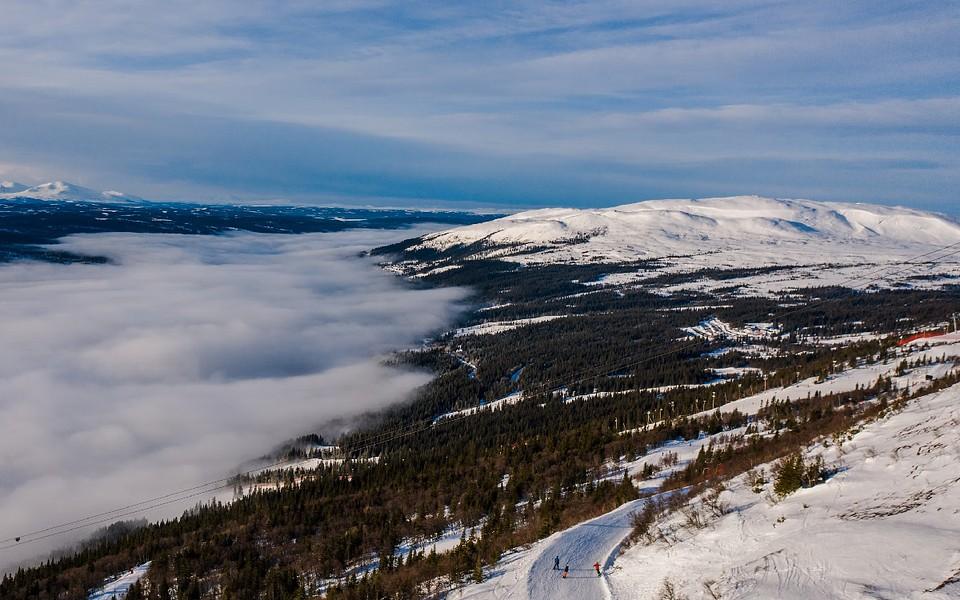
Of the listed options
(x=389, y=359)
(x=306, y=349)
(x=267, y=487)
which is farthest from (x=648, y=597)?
(x=306, y=349)

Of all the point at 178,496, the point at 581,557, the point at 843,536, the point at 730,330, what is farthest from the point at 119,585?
the point at 730,330

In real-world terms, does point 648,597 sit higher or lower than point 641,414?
higher

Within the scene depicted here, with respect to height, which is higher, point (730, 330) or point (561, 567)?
point (561, 567)

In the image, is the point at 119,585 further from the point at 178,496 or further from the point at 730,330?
the point at 730,330

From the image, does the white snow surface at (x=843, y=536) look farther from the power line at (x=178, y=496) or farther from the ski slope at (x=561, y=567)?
the power line at (x=178, y=496)

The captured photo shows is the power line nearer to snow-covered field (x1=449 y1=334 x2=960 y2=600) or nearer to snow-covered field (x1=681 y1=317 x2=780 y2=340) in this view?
snow-covered field (x1=681 y1=317 x2=780 y2=340)

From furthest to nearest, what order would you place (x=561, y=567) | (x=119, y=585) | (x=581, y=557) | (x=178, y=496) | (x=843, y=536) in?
(x=178, y=496)
(x=119, y=585)
(x=581, y=557)
(x=561, y=567)
(x=843, y=536)

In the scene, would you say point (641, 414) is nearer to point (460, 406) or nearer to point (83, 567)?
point (460, 406)

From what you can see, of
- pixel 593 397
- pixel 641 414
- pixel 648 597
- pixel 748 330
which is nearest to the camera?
pixel 648 597
